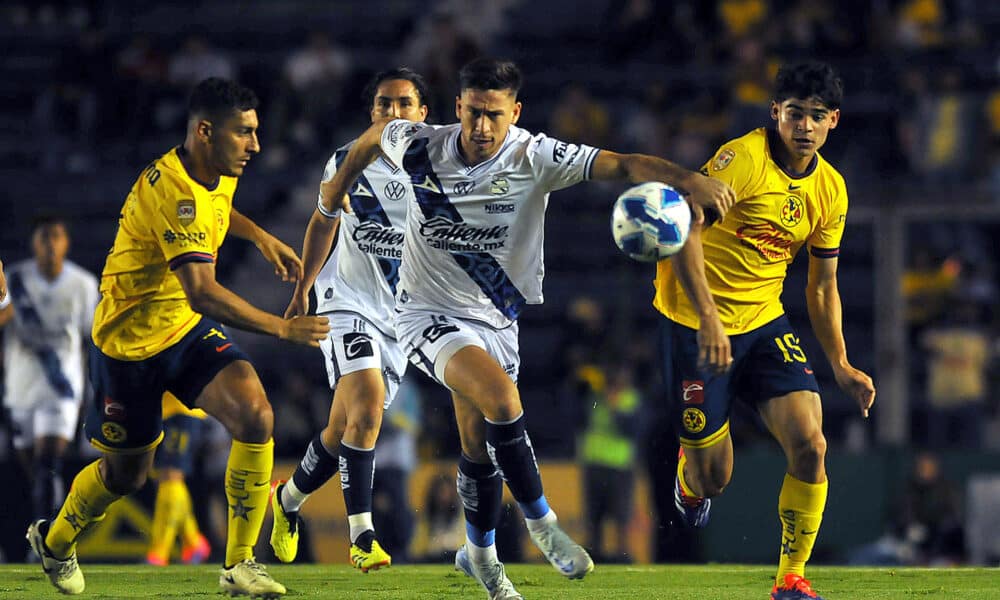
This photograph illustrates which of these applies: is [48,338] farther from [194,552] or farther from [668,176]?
[668,176]

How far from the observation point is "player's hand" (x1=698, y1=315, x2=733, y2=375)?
700cm

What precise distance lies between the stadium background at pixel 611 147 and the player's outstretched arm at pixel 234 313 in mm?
7066

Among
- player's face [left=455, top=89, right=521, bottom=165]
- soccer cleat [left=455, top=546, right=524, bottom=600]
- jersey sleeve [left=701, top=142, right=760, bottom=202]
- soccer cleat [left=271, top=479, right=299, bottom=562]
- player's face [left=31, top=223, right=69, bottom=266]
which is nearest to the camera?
player's face [left=455, top=89, right=521, bottom=165]

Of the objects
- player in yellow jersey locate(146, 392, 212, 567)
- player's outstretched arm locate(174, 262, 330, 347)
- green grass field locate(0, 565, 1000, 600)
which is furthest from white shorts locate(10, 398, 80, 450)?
player's outstretched arm locate(174, 262, 330, 347)

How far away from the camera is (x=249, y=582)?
7.95 m

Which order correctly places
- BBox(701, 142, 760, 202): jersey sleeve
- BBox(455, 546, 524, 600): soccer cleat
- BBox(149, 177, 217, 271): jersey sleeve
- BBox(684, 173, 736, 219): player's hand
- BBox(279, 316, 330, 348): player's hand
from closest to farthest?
1. BBox(684, 173, 736, 219): player's hand
2. BBox(279, 316, 330, 348): player's hand
3. BBox(149, 177, 217, 271): jersey sleeve
4. BBox(455, 546, 524, 600): soccer cleat
5. BBox(701, 142, 760, 202): jersey sleeve

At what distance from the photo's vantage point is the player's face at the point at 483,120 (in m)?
7.59

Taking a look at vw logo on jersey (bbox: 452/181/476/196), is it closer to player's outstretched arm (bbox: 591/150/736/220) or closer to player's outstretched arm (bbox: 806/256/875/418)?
player's outstretched arm (bbox: 591/150/736/220)

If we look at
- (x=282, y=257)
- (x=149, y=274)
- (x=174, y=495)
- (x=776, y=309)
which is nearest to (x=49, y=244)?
(x=174, y=495)

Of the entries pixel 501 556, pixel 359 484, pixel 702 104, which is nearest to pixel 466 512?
pixel 359 484

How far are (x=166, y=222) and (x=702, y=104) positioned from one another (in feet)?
36.1

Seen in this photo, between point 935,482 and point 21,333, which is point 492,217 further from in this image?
point 935,482

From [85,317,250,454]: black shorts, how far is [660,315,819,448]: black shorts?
219 cm

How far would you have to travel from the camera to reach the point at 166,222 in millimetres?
7773
